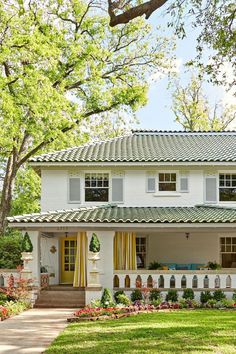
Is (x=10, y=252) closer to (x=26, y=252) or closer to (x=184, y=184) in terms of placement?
(x=26, y=252)

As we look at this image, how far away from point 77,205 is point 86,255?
308cm

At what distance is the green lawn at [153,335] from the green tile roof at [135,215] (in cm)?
547

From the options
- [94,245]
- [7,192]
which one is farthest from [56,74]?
[94,245]

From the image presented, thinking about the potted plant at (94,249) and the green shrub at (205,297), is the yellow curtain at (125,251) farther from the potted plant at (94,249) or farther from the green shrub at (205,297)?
the green shrub at (205,297)

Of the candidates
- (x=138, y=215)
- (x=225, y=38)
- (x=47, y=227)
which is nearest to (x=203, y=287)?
(x=138, y=215)

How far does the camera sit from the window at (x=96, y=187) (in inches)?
1015

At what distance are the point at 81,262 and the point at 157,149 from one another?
7.29 m

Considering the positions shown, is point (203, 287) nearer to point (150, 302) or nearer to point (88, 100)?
point (150, 302)

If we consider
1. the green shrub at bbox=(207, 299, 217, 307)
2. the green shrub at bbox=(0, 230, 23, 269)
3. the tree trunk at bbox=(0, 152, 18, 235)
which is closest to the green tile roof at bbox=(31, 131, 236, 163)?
the green shrub at bbox=(0, 230, 23, 269)

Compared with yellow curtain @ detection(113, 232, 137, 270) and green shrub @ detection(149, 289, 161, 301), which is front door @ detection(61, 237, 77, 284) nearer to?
yellow curtain @ detection(113, 232, 137, 270)

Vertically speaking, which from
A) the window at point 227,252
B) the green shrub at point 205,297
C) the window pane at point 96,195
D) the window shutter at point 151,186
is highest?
the window shutter at point 151,186

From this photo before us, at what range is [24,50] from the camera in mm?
27625

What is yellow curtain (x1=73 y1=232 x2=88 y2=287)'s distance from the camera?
76.5 feet

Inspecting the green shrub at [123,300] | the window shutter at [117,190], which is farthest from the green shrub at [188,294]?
the window shutter at [117,190]
